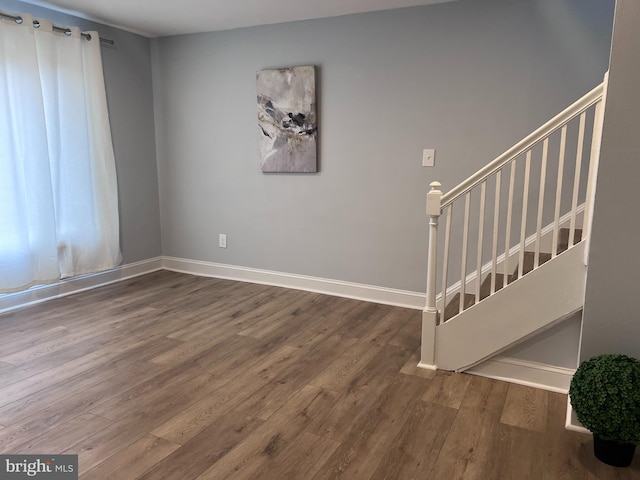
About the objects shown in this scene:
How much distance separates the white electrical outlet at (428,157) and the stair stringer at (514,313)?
141 centimetres

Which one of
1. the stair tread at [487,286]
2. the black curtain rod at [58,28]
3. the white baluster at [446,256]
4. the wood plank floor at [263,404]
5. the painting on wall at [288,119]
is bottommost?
the wood plank floor at [263,404]

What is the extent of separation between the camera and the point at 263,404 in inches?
91.5

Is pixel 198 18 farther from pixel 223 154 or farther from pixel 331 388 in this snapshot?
pixel 331 388

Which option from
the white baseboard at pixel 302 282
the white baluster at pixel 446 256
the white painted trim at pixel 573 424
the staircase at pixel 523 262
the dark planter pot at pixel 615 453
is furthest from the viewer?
the white baseboard at pixel 302 282

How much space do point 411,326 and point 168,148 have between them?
117 inches

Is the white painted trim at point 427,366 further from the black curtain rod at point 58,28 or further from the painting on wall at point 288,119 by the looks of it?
the black curtain rod at point 58,28

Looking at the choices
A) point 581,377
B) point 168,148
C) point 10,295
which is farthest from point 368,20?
point 10,295

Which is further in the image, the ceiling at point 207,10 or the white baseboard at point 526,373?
the ceiling at point 207,10

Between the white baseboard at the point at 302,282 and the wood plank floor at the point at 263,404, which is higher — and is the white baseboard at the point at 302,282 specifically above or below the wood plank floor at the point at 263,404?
above

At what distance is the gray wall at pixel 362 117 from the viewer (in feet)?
10.6

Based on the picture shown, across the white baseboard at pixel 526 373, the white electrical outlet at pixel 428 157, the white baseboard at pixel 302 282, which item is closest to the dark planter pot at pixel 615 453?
the white baseboard at pixel 526 373

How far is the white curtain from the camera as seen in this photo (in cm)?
345

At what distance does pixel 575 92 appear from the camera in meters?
3.13

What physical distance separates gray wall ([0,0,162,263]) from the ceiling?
0.29 meters
